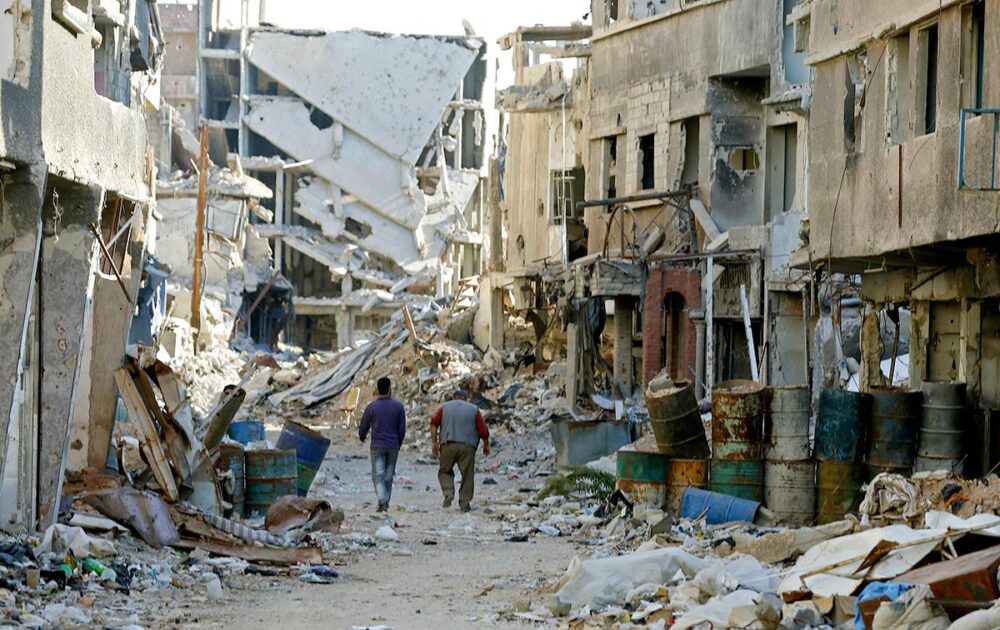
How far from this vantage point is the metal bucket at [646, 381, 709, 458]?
15430 mm

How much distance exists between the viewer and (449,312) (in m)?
42.8

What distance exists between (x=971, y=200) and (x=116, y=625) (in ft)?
24.4

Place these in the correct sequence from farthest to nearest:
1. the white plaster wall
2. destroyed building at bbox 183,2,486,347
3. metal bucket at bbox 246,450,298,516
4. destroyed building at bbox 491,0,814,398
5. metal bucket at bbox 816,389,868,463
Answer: destroyed building at bbox 183,2,486,347 → destroyed building at bbox 491,0,814,398 → metal bucket at bbox 246,450,298,516 → metal bucket at bbox 816,389,868,463 → the white plaster wall

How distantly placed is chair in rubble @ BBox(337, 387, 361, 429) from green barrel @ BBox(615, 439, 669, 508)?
1891cm

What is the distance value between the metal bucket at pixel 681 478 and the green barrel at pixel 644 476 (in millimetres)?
55

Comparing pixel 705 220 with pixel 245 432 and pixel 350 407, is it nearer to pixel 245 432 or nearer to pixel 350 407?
pixel 350 407

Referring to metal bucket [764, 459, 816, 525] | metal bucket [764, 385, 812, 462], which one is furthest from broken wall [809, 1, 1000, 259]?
metal bucket [764, 459, 816, 525]

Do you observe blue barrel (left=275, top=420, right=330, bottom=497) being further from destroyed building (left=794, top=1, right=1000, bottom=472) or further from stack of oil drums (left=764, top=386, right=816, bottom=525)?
destroyed building (left=794, top=1, right=1000, bottom=472)

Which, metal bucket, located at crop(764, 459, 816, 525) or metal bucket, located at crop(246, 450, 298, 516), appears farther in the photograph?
metal bucket, located at crop(246, 450, 298, 516)

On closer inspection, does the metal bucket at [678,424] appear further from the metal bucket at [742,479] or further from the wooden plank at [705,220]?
the wooden plank at [705,220]

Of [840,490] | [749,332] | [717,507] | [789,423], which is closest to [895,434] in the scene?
[840,490]

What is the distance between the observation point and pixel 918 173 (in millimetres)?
14719

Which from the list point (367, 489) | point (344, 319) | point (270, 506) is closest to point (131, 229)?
point (270, 506)

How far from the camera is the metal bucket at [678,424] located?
15430 millimetres
